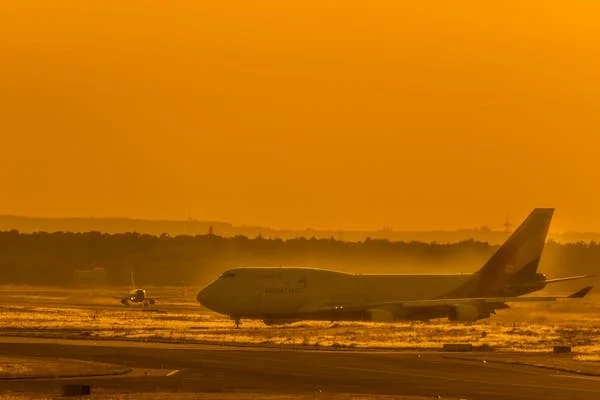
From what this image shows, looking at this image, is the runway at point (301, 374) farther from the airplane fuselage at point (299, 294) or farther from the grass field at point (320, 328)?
the airplane fuselage at point (299, 294)

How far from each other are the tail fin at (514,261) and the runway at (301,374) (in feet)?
93.2

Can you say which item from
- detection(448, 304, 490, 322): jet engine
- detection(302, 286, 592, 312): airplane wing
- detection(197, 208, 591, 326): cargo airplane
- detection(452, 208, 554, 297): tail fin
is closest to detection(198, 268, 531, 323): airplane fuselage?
detection(197, 208, 591, 326): cargo airplane

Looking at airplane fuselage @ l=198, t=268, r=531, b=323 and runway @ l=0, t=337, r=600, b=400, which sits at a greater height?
airplane fuselage @ l=198, t=268, r=531, b=323

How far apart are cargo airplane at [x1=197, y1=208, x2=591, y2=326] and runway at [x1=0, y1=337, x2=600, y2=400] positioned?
66.0ft

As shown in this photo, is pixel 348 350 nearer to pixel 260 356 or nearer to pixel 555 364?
pixel 260 356

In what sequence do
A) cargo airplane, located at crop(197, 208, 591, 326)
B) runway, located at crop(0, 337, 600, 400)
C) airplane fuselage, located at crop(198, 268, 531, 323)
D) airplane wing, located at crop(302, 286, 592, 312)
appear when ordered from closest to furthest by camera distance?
runway, located at crop(0, 337, 600, 400) → airplane fuselage, located at crop(198, 268, 531, 323) → cargo airplane, located at crop(197, 208, 591, 326) → airplane wing, located at crop(302, 286, 592, 312)

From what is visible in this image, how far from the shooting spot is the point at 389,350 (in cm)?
6450

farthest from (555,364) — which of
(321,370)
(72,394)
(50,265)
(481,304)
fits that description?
(50,265)

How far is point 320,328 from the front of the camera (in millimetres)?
82938

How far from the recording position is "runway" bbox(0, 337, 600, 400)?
44312mm

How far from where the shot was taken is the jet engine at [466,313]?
85250 mm

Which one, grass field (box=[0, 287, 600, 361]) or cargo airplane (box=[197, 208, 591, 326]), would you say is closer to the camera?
grass field (box=[0, 287, 600, 361])

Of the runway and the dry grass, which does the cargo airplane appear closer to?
the runway

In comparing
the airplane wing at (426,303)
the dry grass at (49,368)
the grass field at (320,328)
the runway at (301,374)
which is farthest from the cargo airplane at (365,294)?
the dry grass at (49,368)
